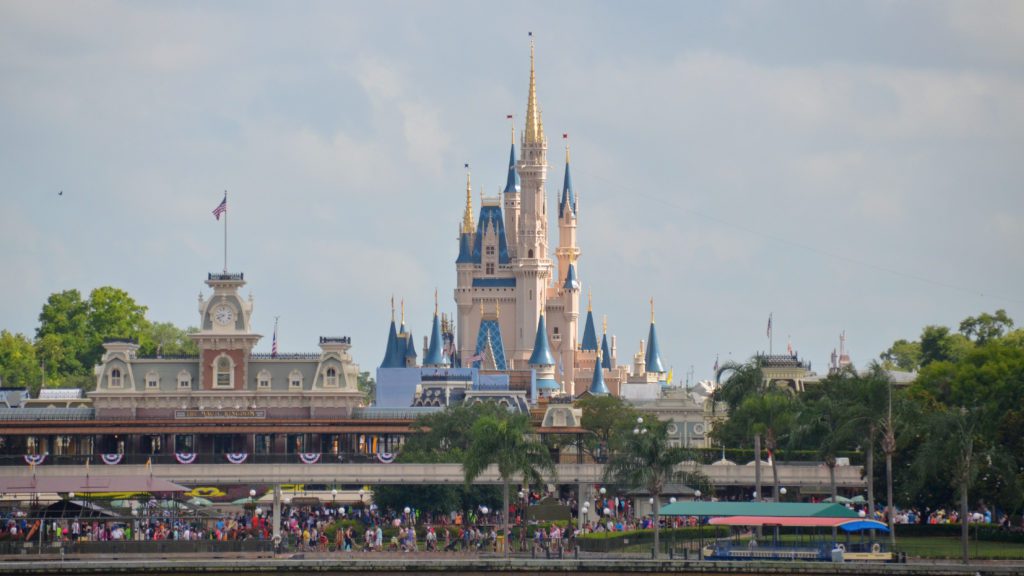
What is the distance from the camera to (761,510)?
10700cm

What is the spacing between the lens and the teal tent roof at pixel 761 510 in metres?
105

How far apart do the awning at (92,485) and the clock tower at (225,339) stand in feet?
119

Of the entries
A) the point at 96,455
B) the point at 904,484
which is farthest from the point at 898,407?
the point at 96,455

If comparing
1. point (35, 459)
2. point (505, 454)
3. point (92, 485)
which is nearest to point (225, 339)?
point (35, 459)

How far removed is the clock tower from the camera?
158 metres

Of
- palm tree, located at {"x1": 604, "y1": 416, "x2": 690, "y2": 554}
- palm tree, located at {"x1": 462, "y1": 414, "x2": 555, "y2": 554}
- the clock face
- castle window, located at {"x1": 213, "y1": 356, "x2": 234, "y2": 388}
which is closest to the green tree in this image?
castle window, located at {"x1": 213, "y1": 356, "x2": 234, "y2": 388}

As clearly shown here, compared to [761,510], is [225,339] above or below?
above

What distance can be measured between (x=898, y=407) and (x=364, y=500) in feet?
124

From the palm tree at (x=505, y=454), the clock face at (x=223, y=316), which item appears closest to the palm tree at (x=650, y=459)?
the palm tree at (x=505, y=454)

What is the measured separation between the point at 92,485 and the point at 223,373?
42.5 metres

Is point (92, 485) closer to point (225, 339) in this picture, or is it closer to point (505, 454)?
point (505, 454)

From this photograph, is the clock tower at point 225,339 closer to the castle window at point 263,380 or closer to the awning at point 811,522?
the castle window at point 263,380

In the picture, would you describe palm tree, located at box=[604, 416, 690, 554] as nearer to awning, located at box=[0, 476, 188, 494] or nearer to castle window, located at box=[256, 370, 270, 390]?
awning, located at box=[0, 476, 188, 494]

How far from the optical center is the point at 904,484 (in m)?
117
